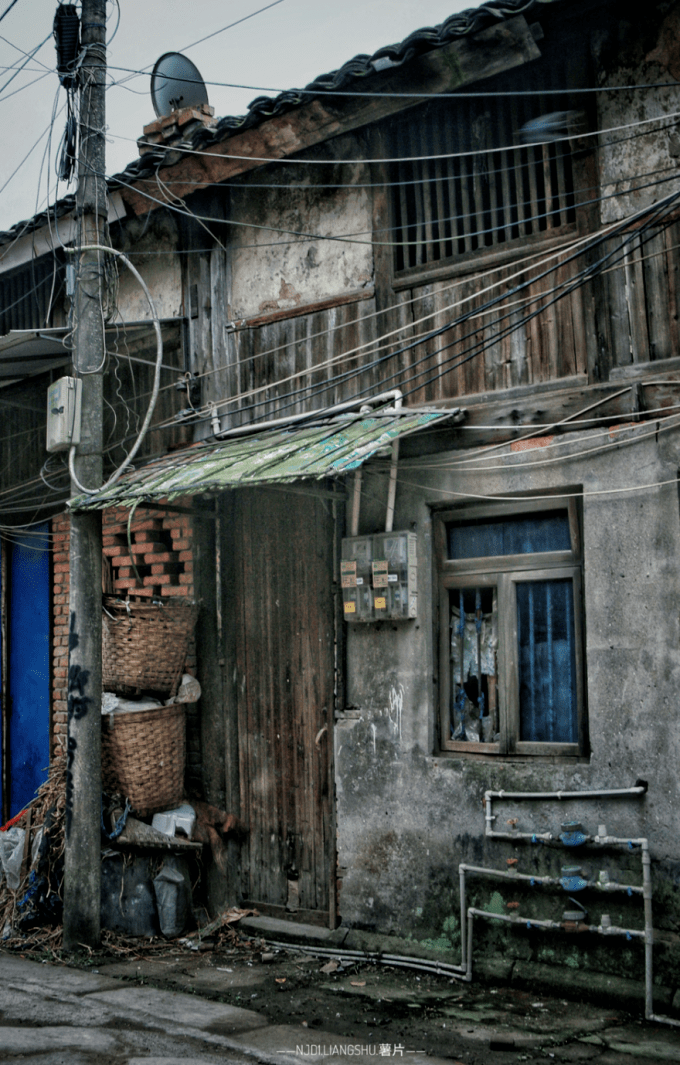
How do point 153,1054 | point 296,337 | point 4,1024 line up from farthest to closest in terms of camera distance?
point 296,337
point 4,1024
point 153,1054

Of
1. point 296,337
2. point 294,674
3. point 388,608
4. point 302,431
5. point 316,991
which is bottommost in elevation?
point 316,991

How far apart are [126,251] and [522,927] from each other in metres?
7.08

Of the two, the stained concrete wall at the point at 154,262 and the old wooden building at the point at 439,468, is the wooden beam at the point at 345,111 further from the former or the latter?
the stained concrete wall at the point at 154,262

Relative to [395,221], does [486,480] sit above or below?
below

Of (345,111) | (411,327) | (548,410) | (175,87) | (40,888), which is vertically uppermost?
(175,87)

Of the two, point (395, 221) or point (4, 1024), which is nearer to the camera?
point (4, 1024)

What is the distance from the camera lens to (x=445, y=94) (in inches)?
262

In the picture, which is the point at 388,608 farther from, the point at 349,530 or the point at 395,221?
the point at 395,221

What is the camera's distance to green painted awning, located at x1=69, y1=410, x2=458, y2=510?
601cm

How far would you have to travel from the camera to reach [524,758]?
6414mm

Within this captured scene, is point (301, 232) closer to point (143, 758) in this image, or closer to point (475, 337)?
point (475, 337)

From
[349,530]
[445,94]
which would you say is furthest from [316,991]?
[445,94]

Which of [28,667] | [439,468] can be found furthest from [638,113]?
[28,667]

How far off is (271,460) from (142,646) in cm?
245
